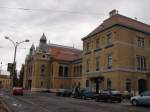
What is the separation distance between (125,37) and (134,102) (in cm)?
1905

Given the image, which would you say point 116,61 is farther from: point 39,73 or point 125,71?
point 39,73

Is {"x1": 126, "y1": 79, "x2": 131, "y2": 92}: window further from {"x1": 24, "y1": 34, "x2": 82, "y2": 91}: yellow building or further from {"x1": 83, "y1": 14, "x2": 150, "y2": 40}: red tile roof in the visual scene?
{"x1": 24, "y1": 34, "x2": 82, "y2": 91}: yellow building

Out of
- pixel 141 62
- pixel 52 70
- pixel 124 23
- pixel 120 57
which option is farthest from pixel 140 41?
pixel 52 70

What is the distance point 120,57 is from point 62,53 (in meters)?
37.2

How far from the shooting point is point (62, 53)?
7538cm

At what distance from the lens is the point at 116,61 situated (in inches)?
1558

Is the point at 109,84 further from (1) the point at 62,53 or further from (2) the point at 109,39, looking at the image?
(1) the point at 62,53

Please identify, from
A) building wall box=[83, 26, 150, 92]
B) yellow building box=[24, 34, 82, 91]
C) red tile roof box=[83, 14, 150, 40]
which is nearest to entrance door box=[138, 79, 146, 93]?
building wall box=[83, 26, 150, 92]

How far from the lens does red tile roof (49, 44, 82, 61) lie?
7244 cm

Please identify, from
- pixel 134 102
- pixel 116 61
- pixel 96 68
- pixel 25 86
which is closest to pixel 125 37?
pixel 116 61

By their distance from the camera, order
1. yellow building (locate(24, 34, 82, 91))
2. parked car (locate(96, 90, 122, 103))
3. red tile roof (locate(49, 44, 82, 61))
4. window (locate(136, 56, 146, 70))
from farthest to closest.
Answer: red tile roof (locate(49, 44, 82, 61)), yellow building (locate(24, 34, 82, 91)), window (locate(136, 56, 146, 70)), parked car (locate(96, 90, 122, 103))

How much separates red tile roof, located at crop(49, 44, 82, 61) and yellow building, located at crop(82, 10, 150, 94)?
25.7 metres

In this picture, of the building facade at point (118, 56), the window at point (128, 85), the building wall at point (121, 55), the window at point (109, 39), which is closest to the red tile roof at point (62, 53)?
the building facade at point (118, 56)

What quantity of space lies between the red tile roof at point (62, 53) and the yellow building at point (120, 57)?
84.3 feet
